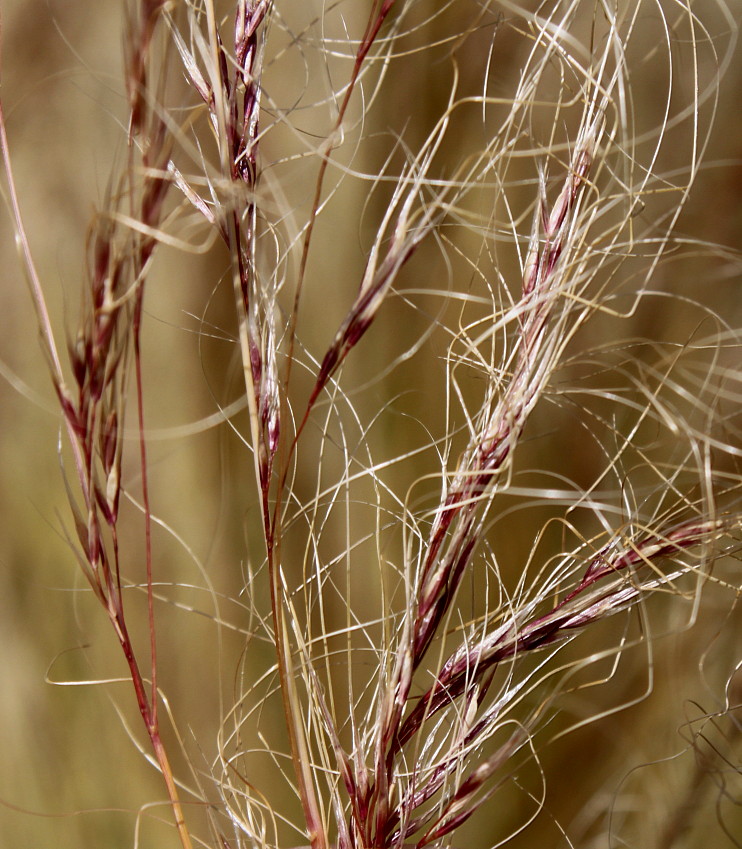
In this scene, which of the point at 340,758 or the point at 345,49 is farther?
the point at 345,49

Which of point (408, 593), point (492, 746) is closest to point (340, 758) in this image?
point (408, 593)

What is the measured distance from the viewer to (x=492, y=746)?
32 centimetres

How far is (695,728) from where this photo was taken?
32cm

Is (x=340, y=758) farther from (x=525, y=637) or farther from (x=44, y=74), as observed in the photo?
(x=44, y=74)

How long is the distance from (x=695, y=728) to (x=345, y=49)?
0.32m

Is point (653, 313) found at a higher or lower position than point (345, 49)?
lower

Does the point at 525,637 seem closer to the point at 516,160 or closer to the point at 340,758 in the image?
the point at 340,758

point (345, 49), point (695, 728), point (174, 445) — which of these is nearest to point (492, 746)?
point (695, 728)

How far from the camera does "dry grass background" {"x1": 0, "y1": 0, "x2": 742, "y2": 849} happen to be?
29cm

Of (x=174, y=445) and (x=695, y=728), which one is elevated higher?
(x=174, y=445)

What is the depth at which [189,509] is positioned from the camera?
12.8 inches

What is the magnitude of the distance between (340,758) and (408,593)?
0.04 metres

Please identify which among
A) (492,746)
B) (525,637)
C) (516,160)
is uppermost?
(516,160)

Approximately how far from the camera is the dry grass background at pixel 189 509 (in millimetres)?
294
